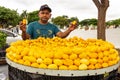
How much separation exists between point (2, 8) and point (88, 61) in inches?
2339

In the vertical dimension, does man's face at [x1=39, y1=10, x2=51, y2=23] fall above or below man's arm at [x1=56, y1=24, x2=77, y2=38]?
above

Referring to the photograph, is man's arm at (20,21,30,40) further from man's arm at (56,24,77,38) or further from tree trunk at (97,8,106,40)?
tree trunk at (97,8,106,40)

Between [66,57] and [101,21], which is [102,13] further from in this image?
[66,57]

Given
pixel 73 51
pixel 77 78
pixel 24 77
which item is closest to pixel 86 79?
pixel 77 78

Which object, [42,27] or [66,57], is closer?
[66,57]

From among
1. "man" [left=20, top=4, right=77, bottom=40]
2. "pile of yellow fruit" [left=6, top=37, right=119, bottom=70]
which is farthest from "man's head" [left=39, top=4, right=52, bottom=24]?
"pile of yellow fruit" [left=6, top=37, right=119, bottom=70]

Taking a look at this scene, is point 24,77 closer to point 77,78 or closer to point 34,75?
point 34,75

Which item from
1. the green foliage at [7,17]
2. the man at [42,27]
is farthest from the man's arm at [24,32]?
the green foliage at [7,17]

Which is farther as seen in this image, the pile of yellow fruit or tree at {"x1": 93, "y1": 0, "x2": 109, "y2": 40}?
tree at {"x1": 93, "y1": 0, "x2": 109, "y2": 40}

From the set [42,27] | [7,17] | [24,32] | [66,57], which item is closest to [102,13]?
[42,27]

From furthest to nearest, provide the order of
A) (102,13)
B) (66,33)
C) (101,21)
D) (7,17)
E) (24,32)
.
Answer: (7,17)
(101,21)
(102,13)
(66,33)
(24,32)

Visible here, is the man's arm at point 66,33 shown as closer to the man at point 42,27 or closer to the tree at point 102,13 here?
the man at point 42,27

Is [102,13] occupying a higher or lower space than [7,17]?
lower

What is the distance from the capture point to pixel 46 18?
528 centimetres
